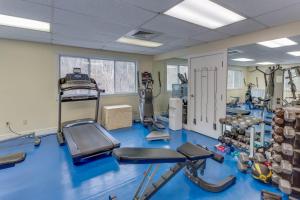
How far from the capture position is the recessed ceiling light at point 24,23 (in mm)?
2812

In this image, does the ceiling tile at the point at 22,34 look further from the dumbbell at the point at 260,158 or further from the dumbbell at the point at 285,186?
the dumbbell at the point at 285,186

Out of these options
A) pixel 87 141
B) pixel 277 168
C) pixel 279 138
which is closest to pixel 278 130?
pixel 279 138

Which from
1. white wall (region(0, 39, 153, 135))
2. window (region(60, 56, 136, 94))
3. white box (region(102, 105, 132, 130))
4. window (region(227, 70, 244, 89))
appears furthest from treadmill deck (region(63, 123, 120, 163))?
window (region(227, 70, 244, 89))

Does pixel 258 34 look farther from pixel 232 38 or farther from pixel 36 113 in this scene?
pixel 36 113

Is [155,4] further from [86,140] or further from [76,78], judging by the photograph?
[76,78]

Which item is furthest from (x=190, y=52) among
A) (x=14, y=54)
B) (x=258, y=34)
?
(x=14, y=54)

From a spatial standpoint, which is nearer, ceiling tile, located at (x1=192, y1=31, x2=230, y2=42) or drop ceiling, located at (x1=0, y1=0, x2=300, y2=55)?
drop ceiling, located at (x1=0, y1=0, x2=300, y2=55)

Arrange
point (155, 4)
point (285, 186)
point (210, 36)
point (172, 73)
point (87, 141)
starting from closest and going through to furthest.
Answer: point (285, 186) < point (155, 4) < point (87, 141) < point (210, 36) < point (172, 73)

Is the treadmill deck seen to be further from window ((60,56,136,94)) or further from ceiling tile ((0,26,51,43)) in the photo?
ceiling tile ((0,26,51,43))

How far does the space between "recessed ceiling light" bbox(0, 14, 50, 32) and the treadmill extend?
126 cm

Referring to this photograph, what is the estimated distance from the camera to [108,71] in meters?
5.57

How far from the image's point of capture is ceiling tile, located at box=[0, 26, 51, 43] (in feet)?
10.8

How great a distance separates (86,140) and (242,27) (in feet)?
11.8

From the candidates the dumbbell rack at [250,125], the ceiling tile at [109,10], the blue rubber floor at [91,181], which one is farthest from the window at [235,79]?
the ceiling tile at [109,10]
